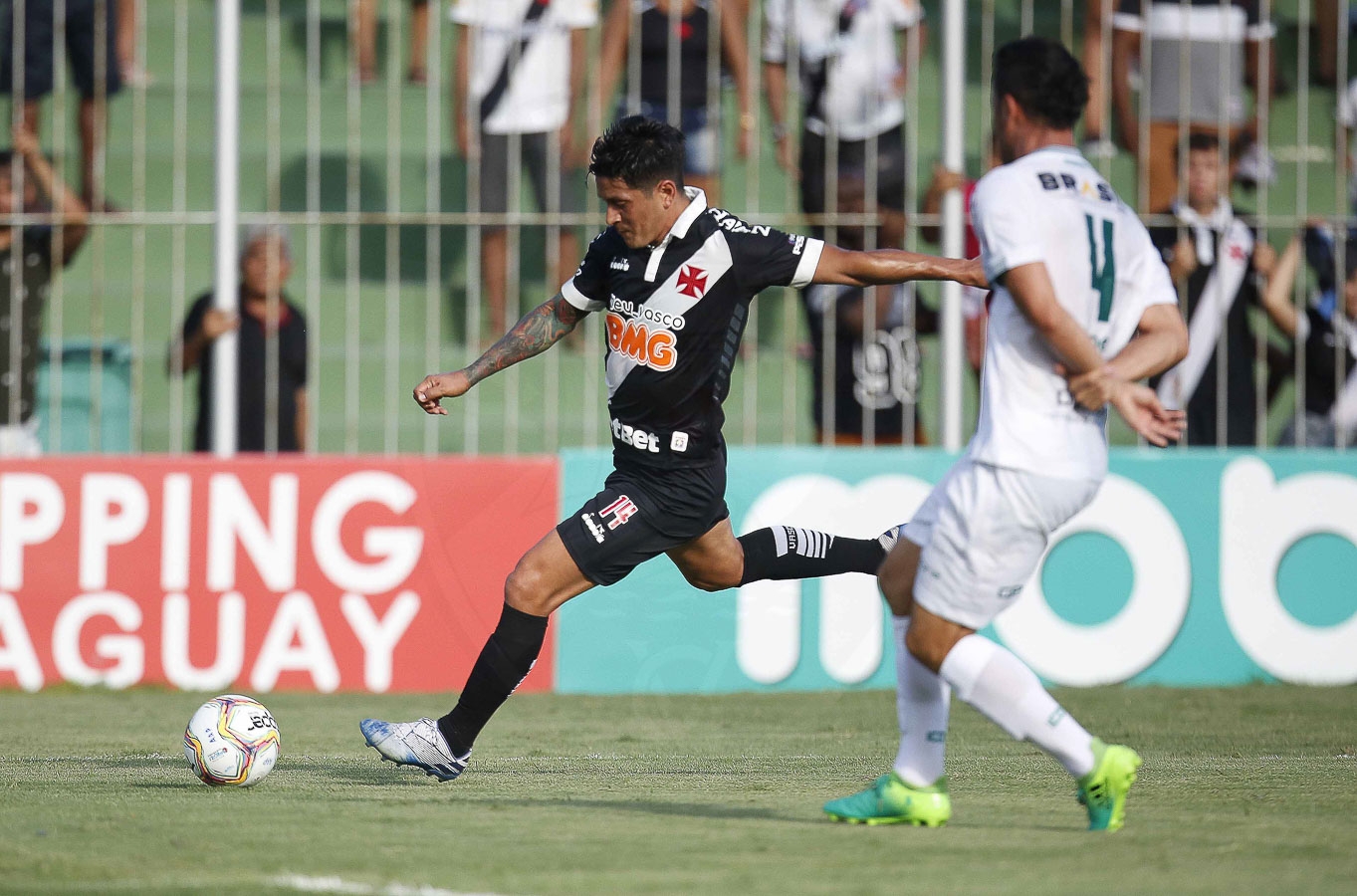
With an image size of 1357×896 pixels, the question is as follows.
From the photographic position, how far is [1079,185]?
183 inches

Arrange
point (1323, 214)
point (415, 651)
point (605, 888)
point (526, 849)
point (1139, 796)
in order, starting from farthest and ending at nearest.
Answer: point (1323, 214) → point (415, 651) → point (1139, 796) → point (526, 849) → point (605, 888)

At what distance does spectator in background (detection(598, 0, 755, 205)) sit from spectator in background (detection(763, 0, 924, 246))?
0.34 m

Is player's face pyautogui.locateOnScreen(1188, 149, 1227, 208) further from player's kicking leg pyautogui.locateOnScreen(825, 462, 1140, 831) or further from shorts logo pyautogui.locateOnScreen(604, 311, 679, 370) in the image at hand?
player's kicking leg pyautogui.locateOnScreen(825, 462, 1140, 831)

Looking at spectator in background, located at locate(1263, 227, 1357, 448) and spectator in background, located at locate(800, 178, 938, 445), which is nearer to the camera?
spectator in background, located at locate(800, 178, 938, 445)

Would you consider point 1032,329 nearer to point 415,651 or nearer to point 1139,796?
point 1139,796

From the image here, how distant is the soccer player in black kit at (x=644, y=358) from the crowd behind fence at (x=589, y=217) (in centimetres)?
419

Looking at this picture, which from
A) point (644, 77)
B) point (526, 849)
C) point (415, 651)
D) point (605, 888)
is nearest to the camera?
point (605, 888)

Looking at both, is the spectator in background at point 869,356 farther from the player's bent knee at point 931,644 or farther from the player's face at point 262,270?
the player's bent knee at point 931,644

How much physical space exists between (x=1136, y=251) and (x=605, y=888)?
2060mm

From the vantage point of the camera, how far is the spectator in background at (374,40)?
1152 centimetres

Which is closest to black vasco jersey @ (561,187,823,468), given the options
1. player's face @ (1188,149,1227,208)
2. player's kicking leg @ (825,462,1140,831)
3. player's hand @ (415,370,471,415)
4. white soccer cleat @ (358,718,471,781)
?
player's hand @ (415,370,471,415)

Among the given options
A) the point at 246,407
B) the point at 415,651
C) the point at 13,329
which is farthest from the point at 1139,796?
the point at 13,329

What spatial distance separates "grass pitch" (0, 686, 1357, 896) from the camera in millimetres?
4172

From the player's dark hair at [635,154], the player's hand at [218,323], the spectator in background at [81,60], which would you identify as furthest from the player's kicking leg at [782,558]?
the spectator in background at [81,60]
